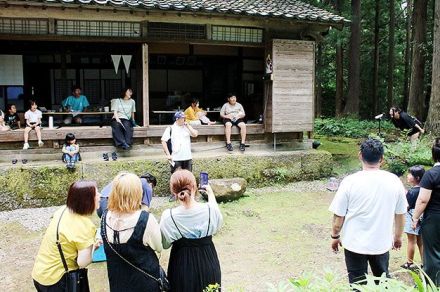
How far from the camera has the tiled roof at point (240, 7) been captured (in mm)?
9641

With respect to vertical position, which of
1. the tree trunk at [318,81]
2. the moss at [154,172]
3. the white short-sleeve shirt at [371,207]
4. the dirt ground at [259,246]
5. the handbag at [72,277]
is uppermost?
the tree trunk at [318,81]

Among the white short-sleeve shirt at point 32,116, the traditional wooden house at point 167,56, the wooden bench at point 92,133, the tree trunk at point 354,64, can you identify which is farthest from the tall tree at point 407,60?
the white short-sleeve shirt at point 32,116

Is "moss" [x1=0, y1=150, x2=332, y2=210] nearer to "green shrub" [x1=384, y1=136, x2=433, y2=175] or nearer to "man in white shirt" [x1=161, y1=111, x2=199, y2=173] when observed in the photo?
"man in white shirt" [x1=161, y1=111, x2=199, y2=173]

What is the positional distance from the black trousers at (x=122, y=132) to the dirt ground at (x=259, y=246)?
206 cm

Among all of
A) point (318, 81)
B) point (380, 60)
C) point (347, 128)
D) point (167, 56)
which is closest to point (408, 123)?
point (347, 128)

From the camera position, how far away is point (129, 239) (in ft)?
10.8

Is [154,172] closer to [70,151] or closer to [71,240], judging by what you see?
[70,151]

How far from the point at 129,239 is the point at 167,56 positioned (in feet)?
40.9

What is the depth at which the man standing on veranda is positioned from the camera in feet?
12.4

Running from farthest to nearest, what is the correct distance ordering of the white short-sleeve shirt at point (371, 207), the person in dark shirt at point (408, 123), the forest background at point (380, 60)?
the forest background at point (380, 60), the person in dark shirt at point (408, 123), the white short-sleeve shirt at point (371, 207)

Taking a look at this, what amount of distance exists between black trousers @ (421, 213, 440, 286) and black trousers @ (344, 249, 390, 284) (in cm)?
99

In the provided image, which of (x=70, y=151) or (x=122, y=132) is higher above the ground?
(x=122, y=132)

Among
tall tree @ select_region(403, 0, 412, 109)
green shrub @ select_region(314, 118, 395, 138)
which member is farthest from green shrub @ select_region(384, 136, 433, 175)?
tall tree @ select_region(403, 0, 412, 109)

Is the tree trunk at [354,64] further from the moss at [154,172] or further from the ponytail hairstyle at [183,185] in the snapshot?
the ponytail hairstyle at [183,185]
